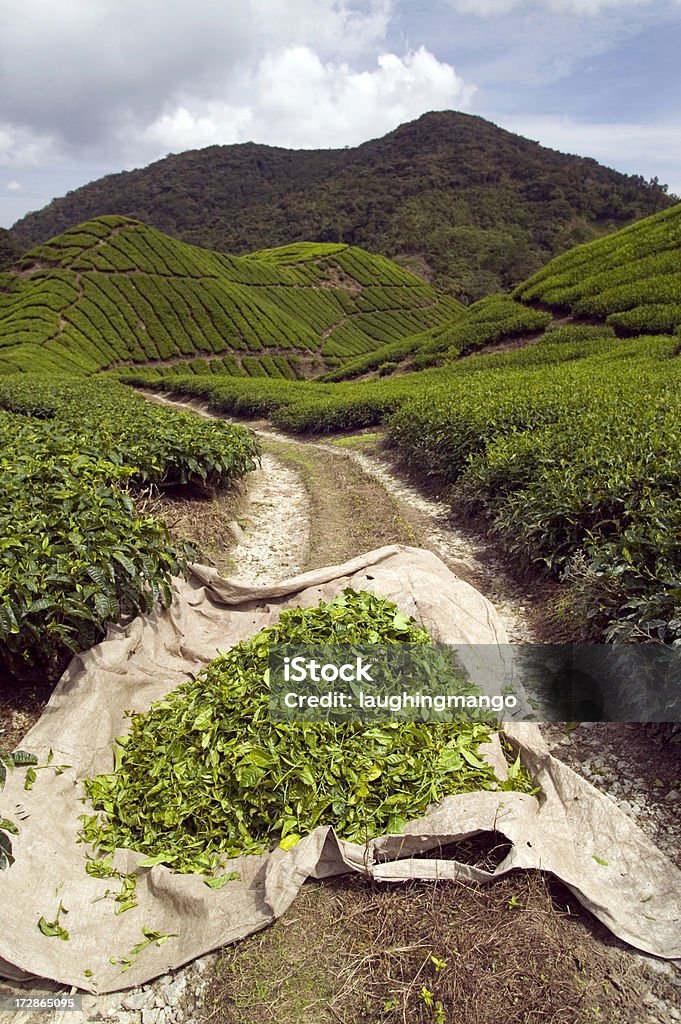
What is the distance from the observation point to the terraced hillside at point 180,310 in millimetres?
38656

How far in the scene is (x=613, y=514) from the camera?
5023mm

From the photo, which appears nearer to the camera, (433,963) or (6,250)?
(433,963)

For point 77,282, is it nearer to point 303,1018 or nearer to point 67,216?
point 303,1018

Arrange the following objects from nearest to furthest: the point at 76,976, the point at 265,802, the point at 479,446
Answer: the point at 76,976 < the point at 265,802 < the point at 479,446

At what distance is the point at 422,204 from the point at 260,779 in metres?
99.6

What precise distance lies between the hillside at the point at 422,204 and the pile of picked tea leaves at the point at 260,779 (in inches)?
2565

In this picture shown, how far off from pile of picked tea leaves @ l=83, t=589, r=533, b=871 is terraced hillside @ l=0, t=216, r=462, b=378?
30680mm

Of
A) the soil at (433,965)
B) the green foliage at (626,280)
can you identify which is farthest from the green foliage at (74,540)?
the green foliage at (626,280)

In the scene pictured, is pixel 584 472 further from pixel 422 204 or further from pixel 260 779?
pixel 422 204

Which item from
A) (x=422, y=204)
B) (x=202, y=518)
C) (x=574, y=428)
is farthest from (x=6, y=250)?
(x=422, y=204)

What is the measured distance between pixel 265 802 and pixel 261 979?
71 cm

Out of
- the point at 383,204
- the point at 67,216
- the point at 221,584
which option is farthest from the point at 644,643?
the point at 67,216

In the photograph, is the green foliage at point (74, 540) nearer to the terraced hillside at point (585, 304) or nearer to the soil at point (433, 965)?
the soil at point (433, 965)

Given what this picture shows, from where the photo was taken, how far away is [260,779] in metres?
2.84
